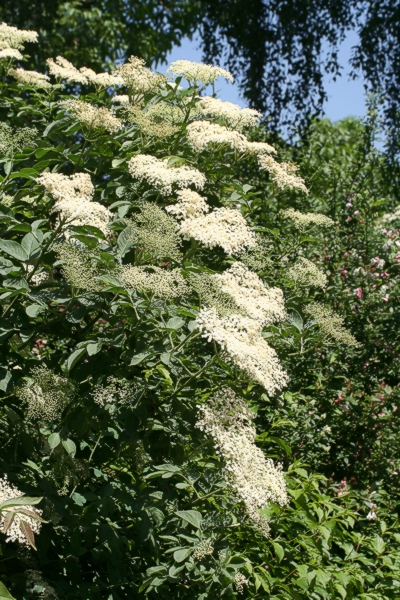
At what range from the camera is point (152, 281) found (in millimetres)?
2221

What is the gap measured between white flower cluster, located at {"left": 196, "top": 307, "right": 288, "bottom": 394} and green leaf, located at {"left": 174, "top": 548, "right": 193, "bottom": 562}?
0.52 m

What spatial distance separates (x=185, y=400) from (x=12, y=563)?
0.77m

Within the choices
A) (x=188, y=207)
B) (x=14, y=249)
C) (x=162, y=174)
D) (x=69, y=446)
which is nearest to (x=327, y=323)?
(x=188, y=207)

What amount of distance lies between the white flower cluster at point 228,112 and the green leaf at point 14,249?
1.21 meters

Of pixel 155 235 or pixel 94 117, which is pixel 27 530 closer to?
pixel 155 235

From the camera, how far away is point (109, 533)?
2.41 metres

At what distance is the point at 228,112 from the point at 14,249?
1270 mm

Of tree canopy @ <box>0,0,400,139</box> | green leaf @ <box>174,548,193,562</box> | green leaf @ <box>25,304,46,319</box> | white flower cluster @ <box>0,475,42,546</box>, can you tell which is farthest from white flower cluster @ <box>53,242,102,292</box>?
tree canopy @ <box>0,0,400,139</box>

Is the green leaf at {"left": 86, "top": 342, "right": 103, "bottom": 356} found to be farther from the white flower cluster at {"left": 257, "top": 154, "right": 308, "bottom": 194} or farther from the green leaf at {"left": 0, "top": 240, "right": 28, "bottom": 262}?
the white flower cluster at {"left": 257, "top": 154, "right": 308, "bottom": 194}

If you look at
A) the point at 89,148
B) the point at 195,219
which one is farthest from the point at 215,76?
the point at 195,219

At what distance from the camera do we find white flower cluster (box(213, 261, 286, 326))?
2.33 metres

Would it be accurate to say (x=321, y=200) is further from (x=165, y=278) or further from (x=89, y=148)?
(x=165, y=278)

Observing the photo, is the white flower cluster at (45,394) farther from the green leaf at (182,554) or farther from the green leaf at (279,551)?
the green leaf at (279,551)

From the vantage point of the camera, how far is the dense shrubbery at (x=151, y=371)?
228cm
